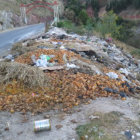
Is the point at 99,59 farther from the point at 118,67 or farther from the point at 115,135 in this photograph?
the point at 115,135

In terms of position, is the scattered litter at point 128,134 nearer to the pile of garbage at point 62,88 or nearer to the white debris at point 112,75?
the pile of garbage at point 62,88

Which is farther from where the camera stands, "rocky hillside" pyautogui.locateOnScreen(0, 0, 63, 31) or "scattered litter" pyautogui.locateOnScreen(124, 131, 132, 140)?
"rocky hillside" pyautogui.locateOnScreen(0, 0, 63, 31)

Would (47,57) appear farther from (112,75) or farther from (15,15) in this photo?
(15,15)

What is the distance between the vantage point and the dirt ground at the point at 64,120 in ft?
7.58

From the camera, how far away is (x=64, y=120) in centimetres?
262

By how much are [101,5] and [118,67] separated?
34985mm

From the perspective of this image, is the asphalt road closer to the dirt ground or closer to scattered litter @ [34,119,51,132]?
the dirt ground

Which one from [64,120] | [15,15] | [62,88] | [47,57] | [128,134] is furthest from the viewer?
[15,15]

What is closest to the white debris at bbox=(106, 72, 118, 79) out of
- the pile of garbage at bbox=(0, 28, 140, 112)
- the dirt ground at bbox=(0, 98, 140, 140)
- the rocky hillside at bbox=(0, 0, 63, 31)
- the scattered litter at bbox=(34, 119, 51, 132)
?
the pile of garbage at bbox=(0, 28, 140, 112)

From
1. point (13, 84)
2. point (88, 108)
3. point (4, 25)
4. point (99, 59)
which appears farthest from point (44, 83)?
point (4, 25)

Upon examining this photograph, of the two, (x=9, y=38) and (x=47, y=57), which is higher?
(x=47, y=57)

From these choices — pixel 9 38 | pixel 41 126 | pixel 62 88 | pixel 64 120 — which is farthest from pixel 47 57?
pixel 9 38

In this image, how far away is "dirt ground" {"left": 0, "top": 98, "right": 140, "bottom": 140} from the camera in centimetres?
231

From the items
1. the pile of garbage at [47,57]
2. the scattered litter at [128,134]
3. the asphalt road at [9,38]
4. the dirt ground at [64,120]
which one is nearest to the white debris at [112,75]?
the dirt ground at [64,120]
